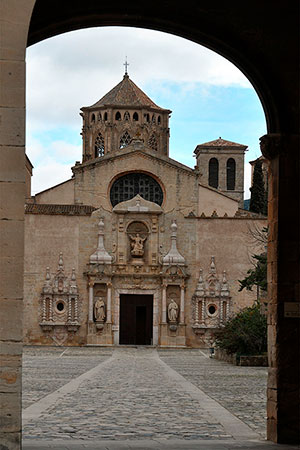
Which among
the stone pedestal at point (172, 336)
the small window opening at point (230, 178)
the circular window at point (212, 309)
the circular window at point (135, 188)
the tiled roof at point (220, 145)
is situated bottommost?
the stone pedestal at point (172, 336)

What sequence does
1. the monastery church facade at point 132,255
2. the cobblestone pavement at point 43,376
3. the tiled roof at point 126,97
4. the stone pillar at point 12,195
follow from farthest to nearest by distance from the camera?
the tiled roof at point 126,97
the monastery church facade at point 132,255
the cobblestone pavement at point 43,376
the stone pillar at point 12,195

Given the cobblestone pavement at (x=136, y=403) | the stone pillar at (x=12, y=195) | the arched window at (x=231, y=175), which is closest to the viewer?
the stone pillar at (x=12, y=195)

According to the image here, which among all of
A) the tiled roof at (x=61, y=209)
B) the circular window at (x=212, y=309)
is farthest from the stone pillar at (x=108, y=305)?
the circular window at (x=212, y=309)

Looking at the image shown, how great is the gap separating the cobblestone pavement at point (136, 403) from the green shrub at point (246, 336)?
3424 mm

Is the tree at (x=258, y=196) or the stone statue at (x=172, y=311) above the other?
the tree at (x=258, y=196)

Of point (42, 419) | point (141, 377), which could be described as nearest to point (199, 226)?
point (141, 377)

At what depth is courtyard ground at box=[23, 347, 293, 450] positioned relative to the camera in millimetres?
9688

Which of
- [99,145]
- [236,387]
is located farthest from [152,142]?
[236,387]

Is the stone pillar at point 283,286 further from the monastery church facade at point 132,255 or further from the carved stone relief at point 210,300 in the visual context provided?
the carved stone relief at point 210,300

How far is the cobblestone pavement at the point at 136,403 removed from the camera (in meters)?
10.6

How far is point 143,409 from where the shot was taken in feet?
44.8

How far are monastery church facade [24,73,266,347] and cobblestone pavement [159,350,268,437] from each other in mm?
15724

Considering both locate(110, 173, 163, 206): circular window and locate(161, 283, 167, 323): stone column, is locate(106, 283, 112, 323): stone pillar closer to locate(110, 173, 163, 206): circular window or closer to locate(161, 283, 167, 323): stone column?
locate(161, 283, 167, 323): stone column

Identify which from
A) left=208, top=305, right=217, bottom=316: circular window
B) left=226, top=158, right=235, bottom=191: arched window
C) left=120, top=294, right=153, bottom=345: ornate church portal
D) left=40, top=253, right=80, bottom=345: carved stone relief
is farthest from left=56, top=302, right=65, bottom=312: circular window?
left=226, top=158, right=235, bottom=191: arched window
